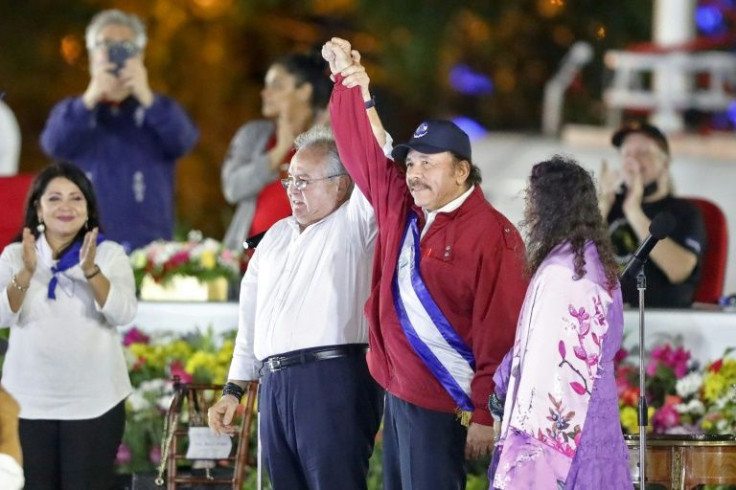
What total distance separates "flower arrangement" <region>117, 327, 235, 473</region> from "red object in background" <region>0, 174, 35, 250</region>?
0.93m

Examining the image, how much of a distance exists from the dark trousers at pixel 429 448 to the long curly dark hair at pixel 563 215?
2.25 feet

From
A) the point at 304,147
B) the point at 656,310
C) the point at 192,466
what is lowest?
the point at 192,466

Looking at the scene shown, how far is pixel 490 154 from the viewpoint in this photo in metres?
17.7

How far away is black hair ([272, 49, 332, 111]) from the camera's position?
9.77 metres

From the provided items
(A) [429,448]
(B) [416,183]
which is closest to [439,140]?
(B) [416,183]

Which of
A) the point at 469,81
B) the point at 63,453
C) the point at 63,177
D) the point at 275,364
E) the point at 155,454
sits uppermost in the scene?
the point at 469,81

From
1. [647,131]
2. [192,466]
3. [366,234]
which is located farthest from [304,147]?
[647,131]

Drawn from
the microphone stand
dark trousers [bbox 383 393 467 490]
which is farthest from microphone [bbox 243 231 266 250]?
the microphone stand

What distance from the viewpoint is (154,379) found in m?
9.25

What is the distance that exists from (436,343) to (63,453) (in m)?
1.89

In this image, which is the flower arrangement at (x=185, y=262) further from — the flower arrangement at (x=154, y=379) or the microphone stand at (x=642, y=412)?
the microphone stand at (x=642, y=412)

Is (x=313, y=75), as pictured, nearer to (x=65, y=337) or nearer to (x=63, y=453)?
(x=65, y=337)

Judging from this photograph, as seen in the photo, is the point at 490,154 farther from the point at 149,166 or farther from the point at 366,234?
the point at 366,234

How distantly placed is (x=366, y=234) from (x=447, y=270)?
601mm
